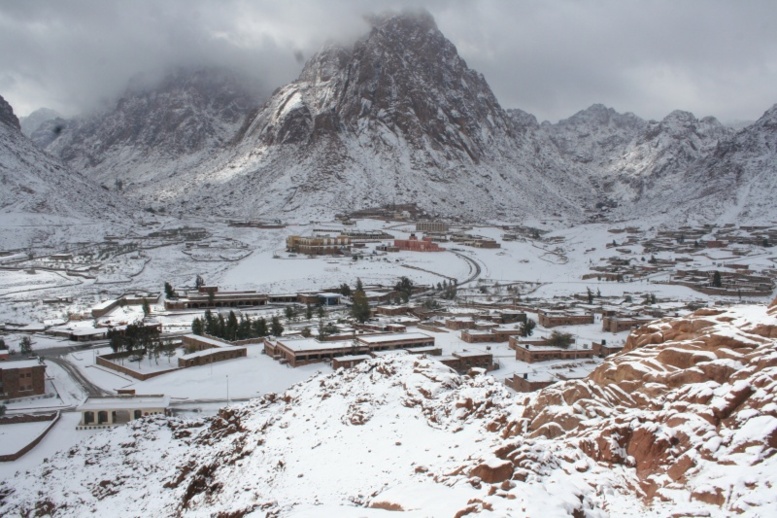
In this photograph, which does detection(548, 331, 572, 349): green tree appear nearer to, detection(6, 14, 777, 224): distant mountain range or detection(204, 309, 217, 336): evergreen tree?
detection(204, 309, 217, 336): evergreen tree

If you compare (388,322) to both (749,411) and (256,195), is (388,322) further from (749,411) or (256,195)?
(256,195)

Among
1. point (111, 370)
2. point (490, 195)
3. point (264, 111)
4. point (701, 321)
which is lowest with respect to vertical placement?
point (111, 370)

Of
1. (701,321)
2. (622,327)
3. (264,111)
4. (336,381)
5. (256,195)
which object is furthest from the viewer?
(264,111)

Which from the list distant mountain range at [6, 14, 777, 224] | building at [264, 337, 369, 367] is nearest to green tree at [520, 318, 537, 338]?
building at [264, 337, 369, 367]

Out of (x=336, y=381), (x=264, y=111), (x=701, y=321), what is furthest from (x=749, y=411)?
(x=264, y=111)

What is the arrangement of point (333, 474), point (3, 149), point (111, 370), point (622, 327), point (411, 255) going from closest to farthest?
point (333, 474) < point (111, 370) < point (622, 327) < point (411, 255) < point (3, 149)

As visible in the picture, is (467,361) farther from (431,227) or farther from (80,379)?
(431,227)

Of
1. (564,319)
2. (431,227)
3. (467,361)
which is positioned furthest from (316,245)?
(467,361)

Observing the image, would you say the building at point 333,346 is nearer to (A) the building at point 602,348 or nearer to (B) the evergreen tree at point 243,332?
(B) the evergreen tree at point 243,332
